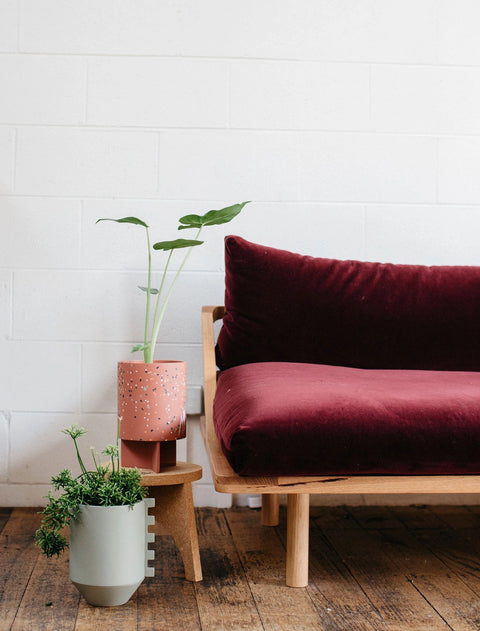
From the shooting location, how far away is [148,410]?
1367 mm

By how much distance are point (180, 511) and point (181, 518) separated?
15 mm

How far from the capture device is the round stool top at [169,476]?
133 cm

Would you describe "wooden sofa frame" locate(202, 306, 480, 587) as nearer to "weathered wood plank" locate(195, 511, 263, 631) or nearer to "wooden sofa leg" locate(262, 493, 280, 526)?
"weathered wood plank" locate(195, 511, 263, 631)

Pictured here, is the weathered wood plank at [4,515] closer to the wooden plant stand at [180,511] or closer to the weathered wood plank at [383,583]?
the wooden plant stand at [180,511]

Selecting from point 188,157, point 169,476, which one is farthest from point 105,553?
point 188,157

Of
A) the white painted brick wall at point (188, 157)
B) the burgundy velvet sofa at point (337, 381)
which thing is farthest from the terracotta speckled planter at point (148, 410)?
the white painted brick wall at point (188, 157)

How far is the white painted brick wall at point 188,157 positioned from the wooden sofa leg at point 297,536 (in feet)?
2.20

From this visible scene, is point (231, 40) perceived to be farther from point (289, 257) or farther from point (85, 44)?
point (289, 257)

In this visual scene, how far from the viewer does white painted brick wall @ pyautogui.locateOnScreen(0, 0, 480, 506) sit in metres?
1.96

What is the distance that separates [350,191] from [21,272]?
40.0 inches

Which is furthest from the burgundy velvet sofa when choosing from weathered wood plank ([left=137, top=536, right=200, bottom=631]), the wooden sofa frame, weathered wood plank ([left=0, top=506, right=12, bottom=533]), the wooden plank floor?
weathered wood plank ([left=0, top=506, right=12, bottom=533])

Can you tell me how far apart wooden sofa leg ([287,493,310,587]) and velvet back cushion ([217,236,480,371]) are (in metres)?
0.44

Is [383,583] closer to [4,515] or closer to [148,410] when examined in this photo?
[148,410]

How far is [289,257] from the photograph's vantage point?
5.65 feet
